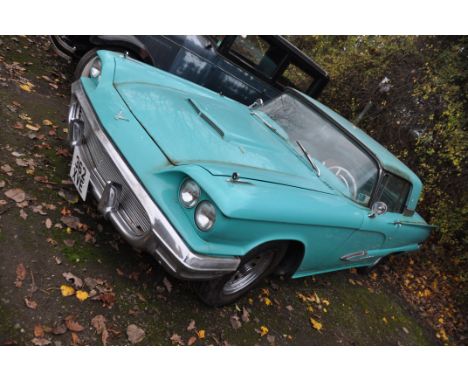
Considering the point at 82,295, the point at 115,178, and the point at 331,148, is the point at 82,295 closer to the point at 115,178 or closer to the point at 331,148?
the point at 115,178

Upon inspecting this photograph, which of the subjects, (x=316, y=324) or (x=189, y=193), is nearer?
(x=189, y=193)

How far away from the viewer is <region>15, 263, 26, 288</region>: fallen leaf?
210 cm

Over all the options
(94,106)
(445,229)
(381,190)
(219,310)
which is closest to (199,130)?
(94,106)

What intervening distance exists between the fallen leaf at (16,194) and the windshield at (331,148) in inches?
90.2

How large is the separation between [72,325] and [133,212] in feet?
2.43

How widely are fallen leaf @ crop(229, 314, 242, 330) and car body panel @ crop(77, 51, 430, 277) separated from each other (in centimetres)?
67

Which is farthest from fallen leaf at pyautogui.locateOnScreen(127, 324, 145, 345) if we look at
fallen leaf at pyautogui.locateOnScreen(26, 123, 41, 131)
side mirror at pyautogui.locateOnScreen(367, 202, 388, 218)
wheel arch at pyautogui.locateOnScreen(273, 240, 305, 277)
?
fallen leaf at pyautogui.locateOnScreen(26, 123, 41, 131)

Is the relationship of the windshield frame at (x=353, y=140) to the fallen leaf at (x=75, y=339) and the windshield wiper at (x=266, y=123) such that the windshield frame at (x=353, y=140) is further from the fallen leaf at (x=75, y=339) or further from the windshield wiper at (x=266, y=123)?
the fallen leaf at (x=75, y=339)

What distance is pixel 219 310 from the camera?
275cm

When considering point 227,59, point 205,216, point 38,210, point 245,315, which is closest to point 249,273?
point 245,315

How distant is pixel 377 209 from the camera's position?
Result: 318 cm

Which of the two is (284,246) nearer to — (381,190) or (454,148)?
(381,190)

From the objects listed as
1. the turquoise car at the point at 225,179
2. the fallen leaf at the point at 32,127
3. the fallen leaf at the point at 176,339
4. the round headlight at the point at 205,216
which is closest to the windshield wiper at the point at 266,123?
the turquoise car at the point at 225,179

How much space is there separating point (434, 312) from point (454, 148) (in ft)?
8.97
